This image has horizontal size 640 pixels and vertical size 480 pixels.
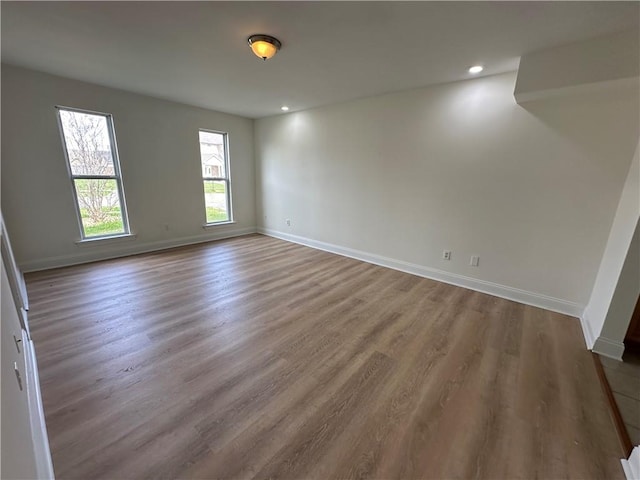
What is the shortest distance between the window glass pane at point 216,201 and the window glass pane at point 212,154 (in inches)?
7.1

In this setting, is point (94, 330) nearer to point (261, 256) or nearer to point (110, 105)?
point (261, 256)

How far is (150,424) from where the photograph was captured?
1.45 metres

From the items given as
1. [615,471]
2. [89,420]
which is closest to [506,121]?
[615,471]

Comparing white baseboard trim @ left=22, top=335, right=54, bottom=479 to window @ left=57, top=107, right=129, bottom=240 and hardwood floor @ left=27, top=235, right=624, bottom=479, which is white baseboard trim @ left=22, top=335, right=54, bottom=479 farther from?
window @ left=57, top=107, right=129, bottom=240

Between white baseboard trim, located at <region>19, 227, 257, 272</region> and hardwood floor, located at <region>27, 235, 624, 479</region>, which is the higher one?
white baseboard trim, located at <region>19, 227, 257, 272</region>

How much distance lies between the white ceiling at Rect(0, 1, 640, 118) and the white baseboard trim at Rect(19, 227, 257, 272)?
91.2 inches

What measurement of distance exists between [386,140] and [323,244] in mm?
2074

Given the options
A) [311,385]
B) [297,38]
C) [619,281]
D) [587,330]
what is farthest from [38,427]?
[587,330]

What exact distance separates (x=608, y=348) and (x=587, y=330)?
1.10 ft

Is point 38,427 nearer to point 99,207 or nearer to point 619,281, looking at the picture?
point 99,207

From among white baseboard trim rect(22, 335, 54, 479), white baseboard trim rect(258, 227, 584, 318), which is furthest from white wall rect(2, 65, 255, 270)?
white baseboard trim rect(22, 335, 54, 479)

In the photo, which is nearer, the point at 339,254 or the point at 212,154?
the point at 339,254

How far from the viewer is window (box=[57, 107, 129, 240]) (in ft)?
11.9

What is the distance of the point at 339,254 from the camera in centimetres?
468
